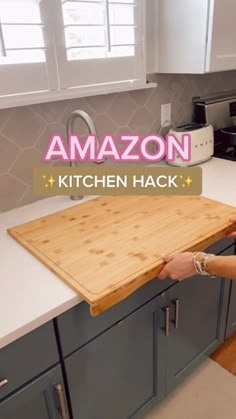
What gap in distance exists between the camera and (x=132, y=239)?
3.33 ft

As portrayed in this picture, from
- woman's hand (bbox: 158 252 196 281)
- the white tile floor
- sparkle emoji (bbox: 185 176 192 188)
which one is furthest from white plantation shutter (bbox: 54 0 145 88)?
the white tile floor

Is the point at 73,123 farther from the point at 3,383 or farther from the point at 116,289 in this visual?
the point at 3,383

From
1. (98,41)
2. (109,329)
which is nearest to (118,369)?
(109,329)

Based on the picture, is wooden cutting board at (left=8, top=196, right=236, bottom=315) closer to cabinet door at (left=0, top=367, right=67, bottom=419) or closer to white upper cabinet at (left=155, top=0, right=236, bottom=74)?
cabinet door at (left=0, top=367, right=67, bottom=419)

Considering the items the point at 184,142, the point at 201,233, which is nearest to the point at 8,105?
the point at 201,233

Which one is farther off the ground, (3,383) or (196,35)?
(196,35)

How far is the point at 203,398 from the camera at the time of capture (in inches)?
55.5

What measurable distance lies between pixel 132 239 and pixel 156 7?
106 cm

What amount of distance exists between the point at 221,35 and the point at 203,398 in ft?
5.08

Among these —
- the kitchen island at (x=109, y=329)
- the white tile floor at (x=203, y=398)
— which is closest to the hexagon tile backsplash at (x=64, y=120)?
the kitchen island at (x=109, y=329)

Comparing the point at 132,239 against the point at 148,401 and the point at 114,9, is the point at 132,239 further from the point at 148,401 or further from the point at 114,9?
the point at 114,9

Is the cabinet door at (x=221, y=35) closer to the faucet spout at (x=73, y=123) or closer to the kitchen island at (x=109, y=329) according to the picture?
the kitchen island at (x=109, y=329)

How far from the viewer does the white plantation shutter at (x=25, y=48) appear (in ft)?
3.29

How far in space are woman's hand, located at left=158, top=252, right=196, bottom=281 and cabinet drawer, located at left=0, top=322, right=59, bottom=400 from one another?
0.34 metres
